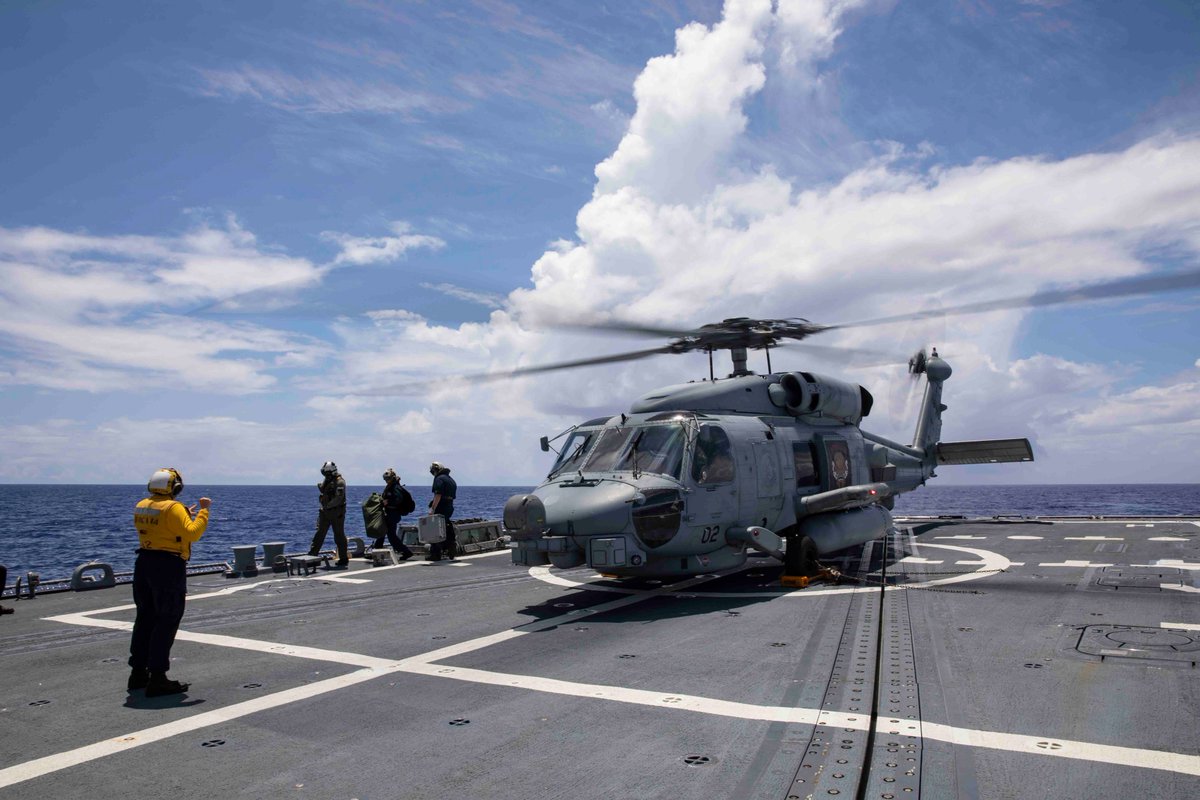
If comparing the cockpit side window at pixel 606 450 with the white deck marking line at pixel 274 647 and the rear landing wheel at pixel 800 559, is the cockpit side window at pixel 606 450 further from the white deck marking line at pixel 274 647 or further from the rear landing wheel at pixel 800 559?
the white deck marking line at pixel 274 647

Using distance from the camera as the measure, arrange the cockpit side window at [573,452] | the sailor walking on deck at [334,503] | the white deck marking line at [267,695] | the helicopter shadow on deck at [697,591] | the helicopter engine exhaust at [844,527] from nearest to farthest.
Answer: the white deck marking line at [267,695]
the helicopter shadow on deck at [697,591]
the cockpit side window at [573,452]
the helicopter engine exhaust at [844,527]
the sailor walking on deck at [334,503]

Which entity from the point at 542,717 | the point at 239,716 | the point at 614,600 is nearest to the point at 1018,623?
the point at 614,600

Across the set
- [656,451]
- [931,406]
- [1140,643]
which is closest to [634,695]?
[1140,643]

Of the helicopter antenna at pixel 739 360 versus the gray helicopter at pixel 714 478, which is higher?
the helicopter antenna at pixel 739 360

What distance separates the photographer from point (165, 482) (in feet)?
21.5

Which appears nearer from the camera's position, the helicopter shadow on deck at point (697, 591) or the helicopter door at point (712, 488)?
the helicopter shadow on deck at point (697, 591)

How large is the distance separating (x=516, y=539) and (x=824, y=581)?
5045 mm

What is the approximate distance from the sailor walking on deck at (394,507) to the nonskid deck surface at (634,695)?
4681 mm

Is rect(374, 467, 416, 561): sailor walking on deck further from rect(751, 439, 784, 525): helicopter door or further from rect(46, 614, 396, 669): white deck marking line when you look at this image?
rect(751, 439, 784, 525): helicopter door

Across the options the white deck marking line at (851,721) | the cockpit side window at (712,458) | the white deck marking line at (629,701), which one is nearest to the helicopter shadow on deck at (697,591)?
the cockpit side window at (712,458)

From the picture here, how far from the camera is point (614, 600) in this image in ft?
35.3

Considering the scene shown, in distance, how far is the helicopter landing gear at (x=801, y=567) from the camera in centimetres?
1179

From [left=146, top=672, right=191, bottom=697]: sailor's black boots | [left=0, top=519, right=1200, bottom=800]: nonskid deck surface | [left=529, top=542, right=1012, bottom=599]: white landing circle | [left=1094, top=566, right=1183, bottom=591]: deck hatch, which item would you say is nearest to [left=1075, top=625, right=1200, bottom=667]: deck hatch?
[left=0, top=519, right=1200, bottom=800]: nonskid deck surface

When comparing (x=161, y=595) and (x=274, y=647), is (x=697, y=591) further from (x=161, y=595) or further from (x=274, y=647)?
(x=161, y=595)
